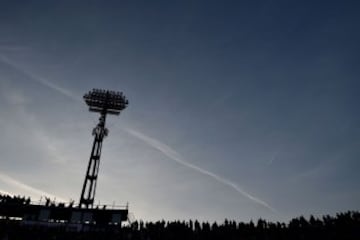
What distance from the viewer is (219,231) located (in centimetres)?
2356

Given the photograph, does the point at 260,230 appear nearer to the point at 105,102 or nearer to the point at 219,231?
the point at 219,231

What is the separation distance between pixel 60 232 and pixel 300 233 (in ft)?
65.5

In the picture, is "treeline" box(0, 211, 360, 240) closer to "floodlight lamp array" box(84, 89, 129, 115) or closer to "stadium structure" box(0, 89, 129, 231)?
"stadium structure" box(0, 89, 129, 231)

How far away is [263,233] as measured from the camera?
2225 cm

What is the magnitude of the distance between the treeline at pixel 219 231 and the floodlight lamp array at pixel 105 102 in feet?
58.2

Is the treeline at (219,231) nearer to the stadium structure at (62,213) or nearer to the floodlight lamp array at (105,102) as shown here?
the stadium structure at (62,213)

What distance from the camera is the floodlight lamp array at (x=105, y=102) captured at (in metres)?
41.7

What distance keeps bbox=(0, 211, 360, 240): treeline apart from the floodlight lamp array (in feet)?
58.2

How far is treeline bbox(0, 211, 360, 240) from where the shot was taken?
2005 centimetres

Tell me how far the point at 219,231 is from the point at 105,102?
82.3 feet

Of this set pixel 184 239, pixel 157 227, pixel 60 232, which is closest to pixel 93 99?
pixel 60 232

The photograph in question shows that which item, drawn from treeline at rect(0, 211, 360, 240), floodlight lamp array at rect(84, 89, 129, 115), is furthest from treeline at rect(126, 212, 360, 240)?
floodlight lamp array at rect(84, 89, 129, 115)

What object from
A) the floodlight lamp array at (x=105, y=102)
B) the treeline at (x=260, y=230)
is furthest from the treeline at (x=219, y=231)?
the floodlight lamp array at (x=105, y=102)

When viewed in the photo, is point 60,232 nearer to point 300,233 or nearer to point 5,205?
point 5,205
